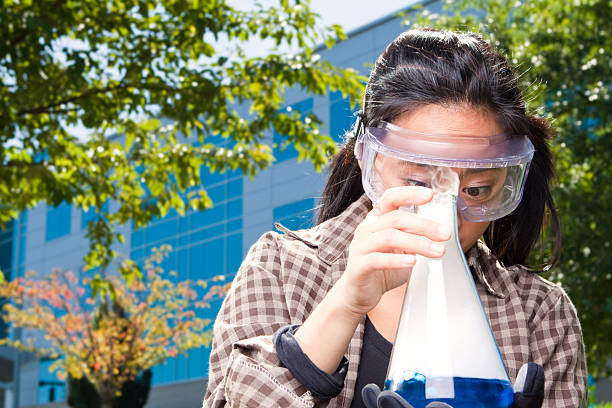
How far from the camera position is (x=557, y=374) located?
A: 1.59 m

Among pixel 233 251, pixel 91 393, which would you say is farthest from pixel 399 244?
pixel 233 251

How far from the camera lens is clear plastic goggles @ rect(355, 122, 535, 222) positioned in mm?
1076

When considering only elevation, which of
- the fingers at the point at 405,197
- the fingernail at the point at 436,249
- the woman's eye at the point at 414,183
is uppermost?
the woman's eye at the point at 414,183

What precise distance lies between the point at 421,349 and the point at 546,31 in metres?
10.7

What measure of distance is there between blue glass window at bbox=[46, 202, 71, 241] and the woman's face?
113 feet

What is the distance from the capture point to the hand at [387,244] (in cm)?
97

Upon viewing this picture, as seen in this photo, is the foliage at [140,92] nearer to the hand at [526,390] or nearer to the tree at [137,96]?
the tree at [137,96]

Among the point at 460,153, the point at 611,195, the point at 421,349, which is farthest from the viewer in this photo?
the point at 611,195

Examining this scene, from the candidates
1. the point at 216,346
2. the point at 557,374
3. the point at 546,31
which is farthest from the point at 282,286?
the point at 546,31

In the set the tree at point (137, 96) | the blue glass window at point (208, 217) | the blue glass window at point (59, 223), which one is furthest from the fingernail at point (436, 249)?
the blue glass window at point (59, 223)

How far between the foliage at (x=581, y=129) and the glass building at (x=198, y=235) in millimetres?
A: 9095

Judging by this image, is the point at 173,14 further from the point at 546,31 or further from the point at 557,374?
the point at 557,374

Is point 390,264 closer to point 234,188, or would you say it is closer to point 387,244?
point 387,244

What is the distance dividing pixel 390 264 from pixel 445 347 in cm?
12
